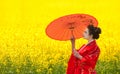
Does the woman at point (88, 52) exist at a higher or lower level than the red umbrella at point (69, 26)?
lower

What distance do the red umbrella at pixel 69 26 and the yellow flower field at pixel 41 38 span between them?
1.36 metres

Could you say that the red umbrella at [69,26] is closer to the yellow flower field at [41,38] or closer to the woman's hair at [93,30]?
the woman's hair at [93,30]

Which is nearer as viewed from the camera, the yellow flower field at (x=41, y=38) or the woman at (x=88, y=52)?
the woman at (x=88, y=52)

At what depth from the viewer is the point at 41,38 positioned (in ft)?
26.5

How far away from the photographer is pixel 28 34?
809 centimetres

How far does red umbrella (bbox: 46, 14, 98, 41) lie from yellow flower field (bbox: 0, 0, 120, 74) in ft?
4.48

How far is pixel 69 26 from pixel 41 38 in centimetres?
168

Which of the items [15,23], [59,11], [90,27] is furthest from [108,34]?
[90,27]

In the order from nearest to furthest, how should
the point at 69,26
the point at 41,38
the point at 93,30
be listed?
the point at 93,30 < the point at 69,26 < the point at 41,38

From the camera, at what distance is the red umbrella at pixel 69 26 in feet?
20.9

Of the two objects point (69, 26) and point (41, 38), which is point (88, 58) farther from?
point (41, 38)

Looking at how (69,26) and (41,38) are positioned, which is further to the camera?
(41,38)

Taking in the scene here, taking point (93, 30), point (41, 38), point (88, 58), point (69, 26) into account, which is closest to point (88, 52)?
point (88, 58)

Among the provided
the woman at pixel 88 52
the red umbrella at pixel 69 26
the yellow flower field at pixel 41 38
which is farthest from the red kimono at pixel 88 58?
the yellow flower field at pixel 41 38
